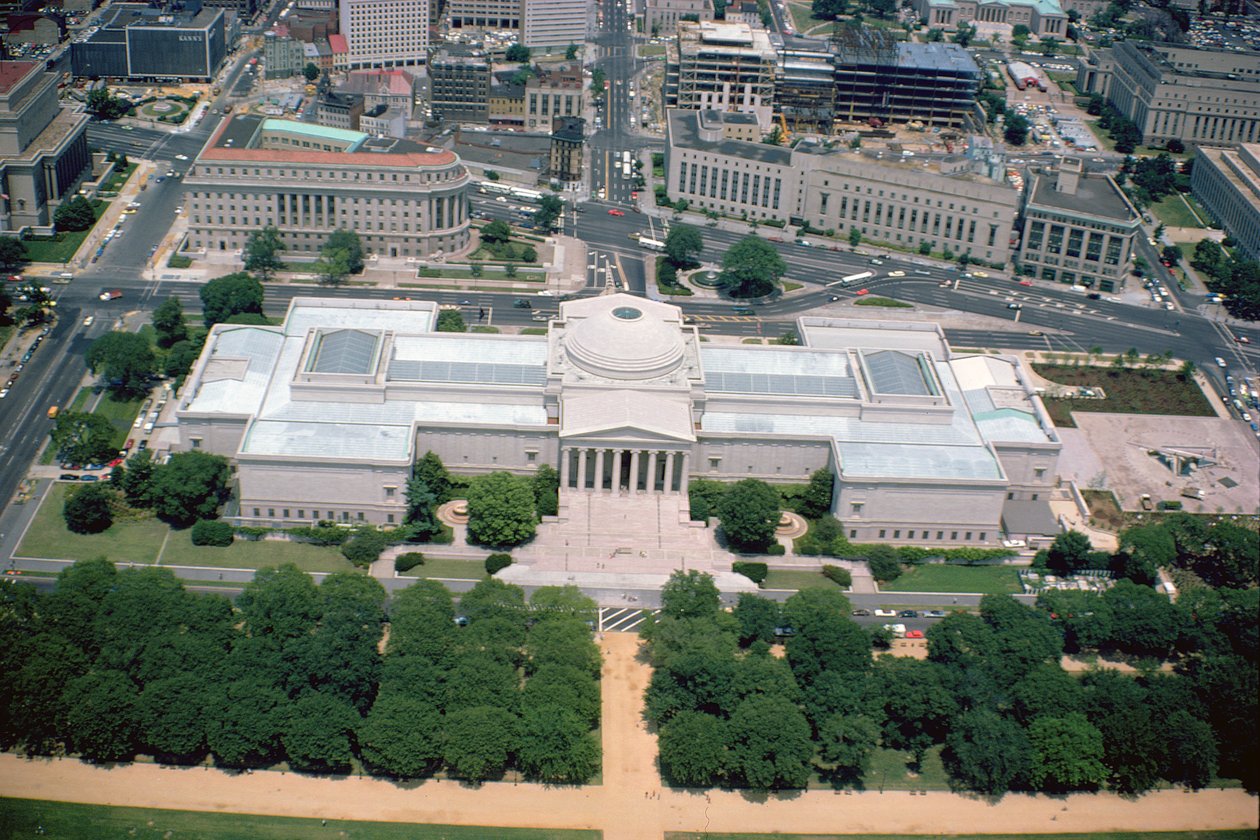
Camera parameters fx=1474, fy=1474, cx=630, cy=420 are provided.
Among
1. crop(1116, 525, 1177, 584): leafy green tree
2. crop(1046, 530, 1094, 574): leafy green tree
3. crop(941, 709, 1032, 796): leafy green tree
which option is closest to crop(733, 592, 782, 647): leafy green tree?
crop(941, 709, 1032, 796): leafy green tree

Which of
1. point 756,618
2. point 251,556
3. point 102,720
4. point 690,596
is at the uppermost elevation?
→ point 690,596

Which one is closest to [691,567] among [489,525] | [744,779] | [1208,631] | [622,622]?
[622,622]

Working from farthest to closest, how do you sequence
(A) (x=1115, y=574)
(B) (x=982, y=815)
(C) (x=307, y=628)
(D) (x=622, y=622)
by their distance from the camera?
(A) (x=1115, y=574) < (D) (x=622, y=622) < (C) (x=307, y=628) < (B) (x=982, y=815)

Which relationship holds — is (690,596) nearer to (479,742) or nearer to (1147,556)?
(479,742)

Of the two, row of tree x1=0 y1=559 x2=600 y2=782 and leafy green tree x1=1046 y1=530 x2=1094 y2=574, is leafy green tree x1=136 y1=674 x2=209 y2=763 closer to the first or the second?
row of tree x1=0 y1=559 x2=600 y2=782

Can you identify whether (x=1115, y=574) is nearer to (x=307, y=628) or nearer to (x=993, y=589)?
(x=993, y=589)

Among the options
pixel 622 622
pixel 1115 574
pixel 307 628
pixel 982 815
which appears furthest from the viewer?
pixel 1115 574

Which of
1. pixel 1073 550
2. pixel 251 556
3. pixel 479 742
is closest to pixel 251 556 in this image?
pixel 251 556
